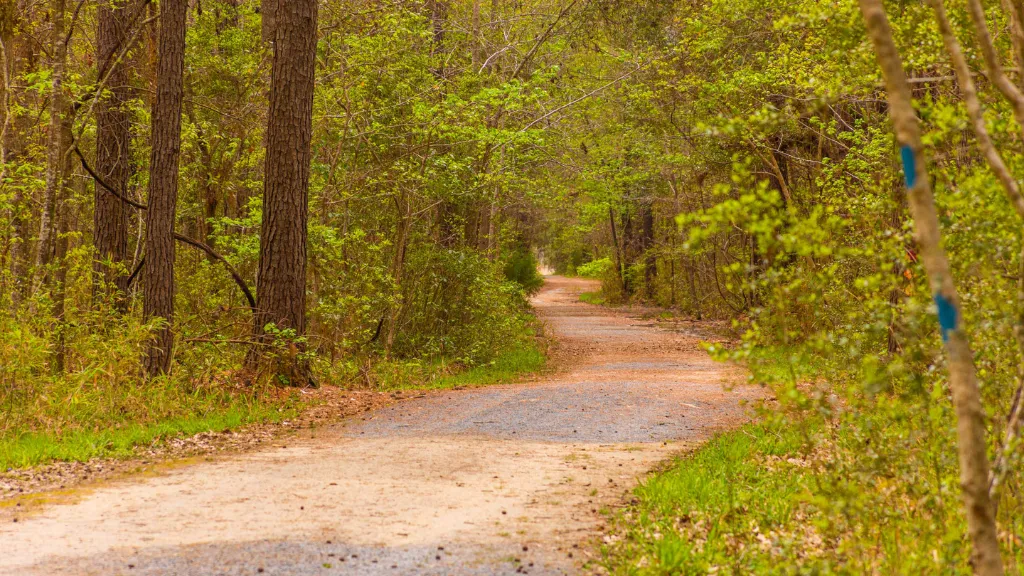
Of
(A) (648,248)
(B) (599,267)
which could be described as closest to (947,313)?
(A) (648,248)

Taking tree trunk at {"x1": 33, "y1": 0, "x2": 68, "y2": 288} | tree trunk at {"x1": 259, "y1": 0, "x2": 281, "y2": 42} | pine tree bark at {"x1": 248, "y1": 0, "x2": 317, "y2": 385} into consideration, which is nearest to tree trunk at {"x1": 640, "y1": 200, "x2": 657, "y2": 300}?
tree trunk at {"x1": 259, "y1": 0, "x2": 281, "y2": 42}

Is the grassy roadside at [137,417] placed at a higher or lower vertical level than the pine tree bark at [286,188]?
lower

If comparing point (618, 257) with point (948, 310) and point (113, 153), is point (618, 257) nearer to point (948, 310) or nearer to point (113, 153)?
point (113, 153)

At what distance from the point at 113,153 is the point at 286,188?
147 inches

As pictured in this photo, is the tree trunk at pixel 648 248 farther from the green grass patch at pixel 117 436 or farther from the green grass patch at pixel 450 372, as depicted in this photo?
the green grass patch at pixel 117 436

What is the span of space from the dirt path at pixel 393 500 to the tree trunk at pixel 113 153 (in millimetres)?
5698

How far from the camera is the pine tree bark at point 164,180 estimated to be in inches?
469

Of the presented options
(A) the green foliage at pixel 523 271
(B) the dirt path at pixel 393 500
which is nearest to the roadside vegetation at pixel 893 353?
(B) the dirt path at pixel 393 500

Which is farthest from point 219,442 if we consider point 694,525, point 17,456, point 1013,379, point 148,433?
point 1013,379

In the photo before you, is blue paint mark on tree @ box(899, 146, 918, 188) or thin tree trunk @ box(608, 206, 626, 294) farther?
thin tree trunk @ box(608, 206, 626, 294)

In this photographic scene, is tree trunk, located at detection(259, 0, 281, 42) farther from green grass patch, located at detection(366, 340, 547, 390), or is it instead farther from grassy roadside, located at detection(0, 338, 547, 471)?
grassy roadside, located at detection(0, 338, 547, 471)

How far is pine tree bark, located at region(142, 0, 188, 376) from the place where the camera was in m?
11.9

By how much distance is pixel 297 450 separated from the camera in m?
9.09

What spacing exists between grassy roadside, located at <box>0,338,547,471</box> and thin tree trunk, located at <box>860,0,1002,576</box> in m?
7.49
